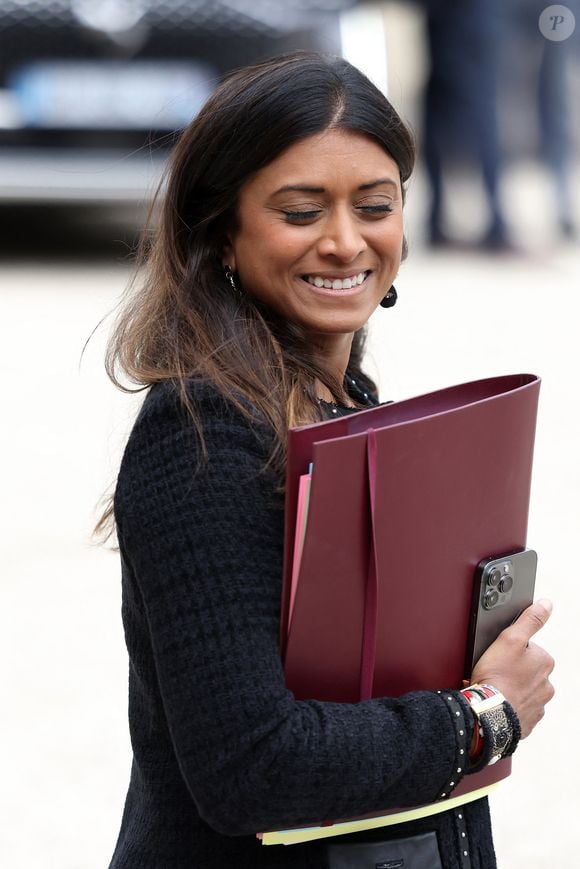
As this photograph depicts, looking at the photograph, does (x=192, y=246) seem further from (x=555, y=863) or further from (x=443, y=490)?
(x=555, y=863)

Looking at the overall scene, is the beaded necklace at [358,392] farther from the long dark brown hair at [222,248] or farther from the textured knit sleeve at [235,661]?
the textured knit sleeve at [235,661]

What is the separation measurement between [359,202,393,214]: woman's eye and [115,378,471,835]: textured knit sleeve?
0.32 metres

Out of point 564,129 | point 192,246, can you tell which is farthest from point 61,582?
point 564,129

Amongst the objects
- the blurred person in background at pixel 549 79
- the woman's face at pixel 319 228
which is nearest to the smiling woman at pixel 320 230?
the woman's face at pixel 319 228

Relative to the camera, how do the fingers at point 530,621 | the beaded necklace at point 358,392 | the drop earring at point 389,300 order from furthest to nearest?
the drop earring at point 389,300 < the beaded necklace at point 358,392 < the fingers at point 530,621

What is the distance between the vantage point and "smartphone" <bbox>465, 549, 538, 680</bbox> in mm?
1337

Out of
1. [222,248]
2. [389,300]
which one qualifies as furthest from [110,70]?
[222,248]

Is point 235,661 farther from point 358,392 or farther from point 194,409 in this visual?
point 358,392

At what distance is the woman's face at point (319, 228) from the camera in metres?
1.38

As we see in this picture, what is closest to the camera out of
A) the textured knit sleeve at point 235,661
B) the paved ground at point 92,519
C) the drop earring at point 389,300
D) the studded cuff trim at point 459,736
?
the textured knit sleeve at point 235,661

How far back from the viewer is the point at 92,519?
425 centimetres

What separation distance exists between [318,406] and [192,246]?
257 millimetres

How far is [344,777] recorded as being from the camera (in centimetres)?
118

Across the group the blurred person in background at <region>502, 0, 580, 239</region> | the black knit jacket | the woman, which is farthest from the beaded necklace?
the blurred person in background at <region>502, 0, 580, 239</region>
